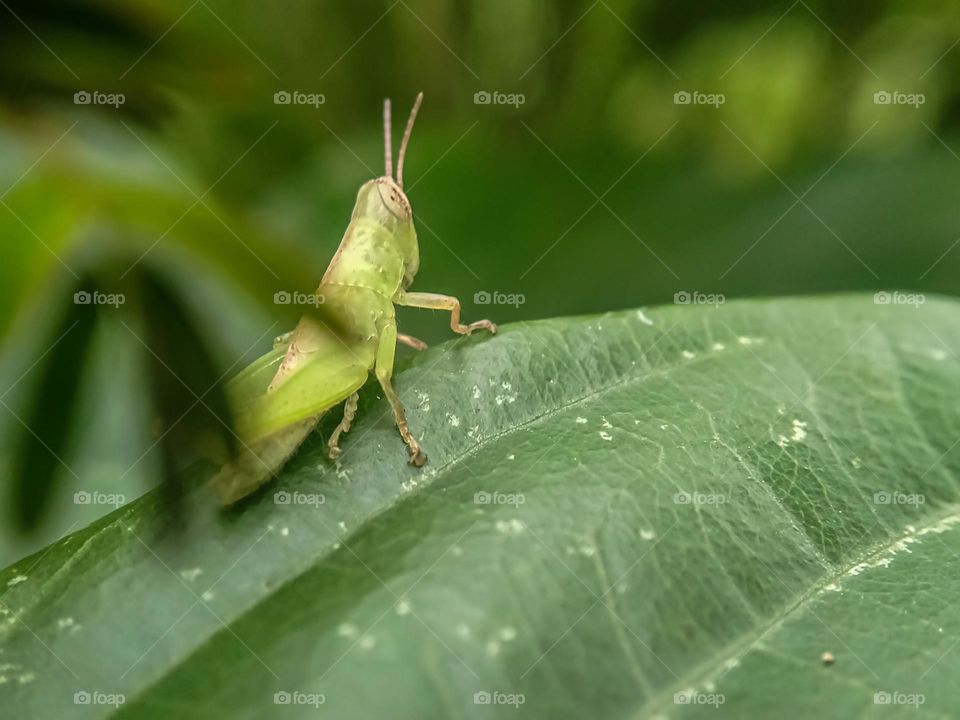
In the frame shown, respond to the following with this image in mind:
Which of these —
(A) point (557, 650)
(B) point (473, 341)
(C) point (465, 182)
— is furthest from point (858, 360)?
(C) point (465, 182)

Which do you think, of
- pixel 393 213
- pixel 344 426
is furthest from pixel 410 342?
pixel 344 426

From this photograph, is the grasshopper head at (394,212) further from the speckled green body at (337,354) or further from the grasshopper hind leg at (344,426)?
the grasshopper hind leg at (344,426)

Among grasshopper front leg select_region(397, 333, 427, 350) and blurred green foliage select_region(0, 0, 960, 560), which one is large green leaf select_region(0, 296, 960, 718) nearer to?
grasshopper front leg select_region(397, 333, 427, 350)

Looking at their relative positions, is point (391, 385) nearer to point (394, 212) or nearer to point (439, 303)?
point (439, 303)

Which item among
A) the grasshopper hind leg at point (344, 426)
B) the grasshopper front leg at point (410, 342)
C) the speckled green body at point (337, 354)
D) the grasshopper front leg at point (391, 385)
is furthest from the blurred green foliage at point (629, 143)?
the grasshopper hind leg at point (344, 426)

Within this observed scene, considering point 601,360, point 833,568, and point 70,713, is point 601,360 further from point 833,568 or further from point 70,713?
point 70,713

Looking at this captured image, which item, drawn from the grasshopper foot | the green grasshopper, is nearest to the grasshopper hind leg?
the green grasshopper
